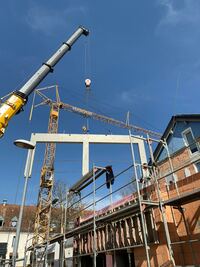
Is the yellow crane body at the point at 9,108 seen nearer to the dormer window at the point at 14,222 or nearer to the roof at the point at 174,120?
the roof at the point at 174,120

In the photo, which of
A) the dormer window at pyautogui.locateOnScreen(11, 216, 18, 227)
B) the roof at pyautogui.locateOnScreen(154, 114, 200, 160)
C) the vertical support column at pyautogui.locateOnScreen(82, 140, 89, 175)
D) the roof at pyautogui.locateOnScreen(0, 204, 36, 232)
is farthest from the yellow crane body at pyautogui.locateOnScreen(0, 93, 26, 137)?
the dormer window at pyautogui.locateOnScreen(11, 216, 18, 227)

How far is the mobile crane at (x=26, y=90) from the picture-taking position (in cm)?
1009

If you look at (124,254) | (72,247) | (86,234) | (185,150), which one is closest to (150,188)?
(124,254)

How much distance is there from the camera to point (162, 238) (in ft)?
24.6

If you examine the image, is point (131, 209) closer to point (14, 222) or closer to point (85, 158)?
point (85, 158)

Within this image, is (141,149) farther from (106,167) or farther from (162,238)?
(162,238)

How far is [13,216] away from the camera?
40.3 m

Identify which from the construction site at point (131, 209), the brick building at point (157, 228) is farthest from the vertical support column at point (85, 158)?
the brick building at point (157, 228)

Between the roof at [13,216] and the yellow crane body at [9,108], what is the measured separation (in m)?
31.0

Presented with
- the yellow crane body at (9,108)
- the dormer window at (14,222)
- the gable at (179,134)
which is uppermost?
the gable at (179,134)

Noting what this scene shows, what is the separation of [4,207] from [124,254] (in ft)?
123

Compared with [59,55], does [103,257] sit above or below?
below

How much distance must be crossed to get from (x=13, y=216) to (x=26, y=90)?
35458mm

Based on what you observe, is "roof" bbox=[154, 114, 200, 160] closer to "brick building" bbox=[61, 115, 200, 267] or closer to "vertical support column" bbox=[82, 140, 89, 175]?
"vertical support column" bbox=[82, 140, 89, 175]
